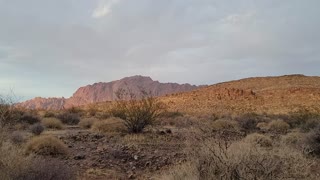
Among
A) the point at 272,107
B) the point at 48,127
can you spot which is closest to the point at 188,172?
the point at 48,127

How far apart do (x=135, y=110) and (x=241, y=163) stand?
14.2 meters

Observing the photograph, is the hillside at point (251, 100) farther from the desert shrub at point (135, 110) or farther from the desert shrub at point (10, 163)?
the desert shrub at point (10, 163)

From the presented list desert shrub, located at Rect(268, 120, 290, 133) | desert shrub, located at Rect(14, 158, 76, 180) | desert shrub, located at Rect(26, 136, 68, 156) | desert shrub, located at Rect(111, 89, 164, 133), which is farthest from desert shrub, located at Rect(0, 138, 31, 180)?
desert shrub, located at Rect(268, 120, 290, 133)

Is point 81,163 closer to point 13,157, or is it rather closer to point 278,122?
point 13,157

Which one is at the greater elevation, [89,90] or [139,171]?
[89,90]

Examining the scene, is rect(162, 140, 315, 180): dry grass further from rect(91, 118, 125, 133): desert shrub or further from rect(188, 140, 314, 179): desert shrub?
rect(91, 118, 125, 133): desert shrub

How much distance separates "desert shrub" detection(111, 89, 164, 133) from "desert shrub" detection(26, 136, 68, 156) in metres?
7.37

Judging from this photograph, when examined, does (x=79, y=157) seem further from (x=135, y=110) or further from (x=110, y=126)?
(x=110, y=126)

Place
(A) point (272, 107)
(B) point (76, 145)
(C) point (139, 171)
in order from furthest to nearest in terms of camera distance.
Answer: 1. (A) point (272, 107)
2. (B) point (76, 145)
3. (C) point (139, 171)

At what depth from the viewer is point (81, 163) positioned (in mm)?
13242

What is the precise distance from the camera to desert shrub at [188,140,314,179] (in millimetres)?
7949

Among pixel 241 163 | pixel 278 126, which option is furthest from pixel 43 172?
pixel 278 126

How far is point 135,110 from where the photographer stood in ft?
72.7

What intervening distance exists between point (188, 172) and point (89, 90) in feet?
368
